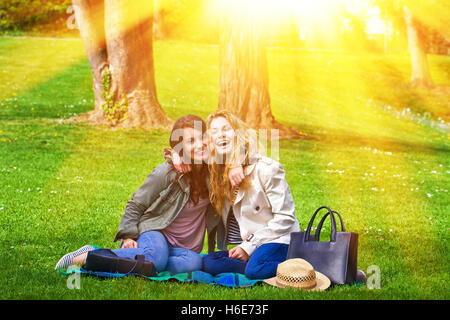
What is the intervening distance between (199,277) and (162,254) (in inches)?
14.1

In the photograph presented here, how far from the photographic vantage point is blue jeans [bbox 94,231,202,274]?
4641 mm

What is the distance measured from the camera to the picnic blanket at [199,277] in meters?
4.41

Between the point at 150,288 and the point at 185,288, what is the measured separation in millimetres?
255

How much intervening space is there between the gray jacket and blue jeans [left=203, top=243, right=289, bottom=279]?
522 mm

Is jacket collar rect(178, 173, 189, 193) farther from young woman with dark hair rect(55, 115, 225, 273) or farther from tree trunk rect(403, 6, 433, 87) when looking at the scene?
tree trunk rect(403, 6, 433, 87)

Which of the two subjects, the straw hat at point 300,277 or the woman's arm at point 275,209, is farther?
the woman's arm at point 275,209

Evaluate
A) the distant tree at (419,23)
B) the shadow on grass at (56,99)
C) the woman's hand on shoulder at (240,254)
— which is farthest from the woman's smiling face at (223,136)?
the distant tree at (419,23)

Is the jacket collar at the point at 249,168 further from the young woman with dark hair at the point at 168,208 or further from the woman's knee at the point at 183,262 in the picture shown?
the woman's knee at the point at 183,262

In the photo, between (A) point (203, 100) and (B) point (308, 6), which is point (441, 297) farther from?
(B) point (308, 6)

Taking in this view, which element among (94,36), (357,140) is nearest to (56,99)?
(94,36)

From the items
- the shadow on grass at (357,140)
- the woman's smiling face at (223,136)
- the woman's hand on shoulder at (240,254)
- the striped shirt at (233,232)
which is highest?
the woman's smiling face at (223,136)

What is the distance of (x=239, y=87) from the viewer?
12.6 m

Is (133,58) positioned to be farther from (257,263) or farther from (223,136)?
(257,263)

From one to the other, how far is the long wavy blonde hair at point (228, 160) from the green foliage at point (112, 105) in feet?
28.8
